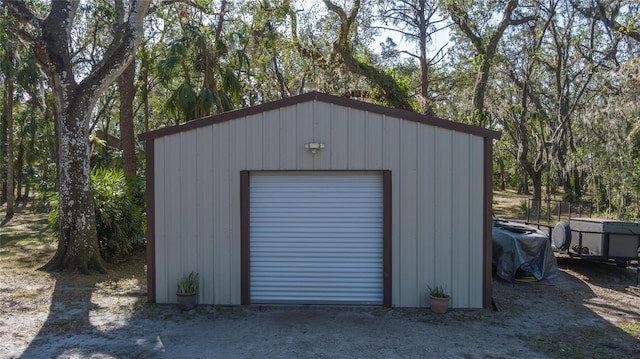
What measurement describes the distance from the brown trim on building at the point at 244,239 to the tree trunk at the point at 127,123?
24.0 feet

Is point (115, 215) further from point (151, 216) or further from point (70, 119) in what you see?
point (151, 216)

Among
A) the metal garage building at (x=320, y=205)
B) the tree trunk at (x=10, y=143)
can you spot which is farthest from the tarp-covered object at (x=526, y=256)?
the tree trunk at (x=10, y=143)

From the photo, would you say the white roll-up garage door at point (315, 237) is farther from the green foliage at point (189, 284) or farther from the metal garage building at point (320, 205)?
the green foliage at point (189, 284)

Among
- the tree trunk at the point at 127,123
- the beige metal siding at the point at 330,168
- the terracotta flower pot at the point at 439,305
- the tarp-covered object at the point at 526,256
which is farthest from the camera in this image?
the tree trunk at the point at 127,123

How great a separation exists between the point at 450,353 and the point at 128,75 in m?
11.8

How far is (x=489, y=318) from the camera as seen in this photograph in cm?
630

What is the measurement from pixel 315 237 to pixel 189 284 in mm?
1868

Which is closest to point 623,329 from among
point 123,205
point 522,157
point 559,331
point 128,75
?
point 559,331

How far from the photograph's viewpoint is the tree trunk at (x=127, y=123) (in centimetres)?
1314

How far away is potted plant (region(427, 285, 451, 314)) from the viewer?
6.38 metres

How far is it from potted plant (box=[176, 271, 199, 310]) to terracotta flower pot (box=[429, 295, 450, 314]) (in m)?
3.26

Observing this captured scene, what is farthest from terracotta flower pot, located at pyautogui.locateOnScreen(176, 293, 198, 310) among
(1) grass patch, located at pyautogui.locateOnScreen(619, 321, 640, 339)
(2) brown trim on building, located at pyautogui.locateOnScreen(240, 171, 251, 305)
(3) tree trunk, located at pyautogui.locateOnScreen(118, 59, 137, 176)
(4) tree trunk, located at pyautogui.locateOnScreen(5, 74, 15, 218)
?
(4) tree trunk, located at pyautogui.locateOnScreen(5, 74, 15, 218)

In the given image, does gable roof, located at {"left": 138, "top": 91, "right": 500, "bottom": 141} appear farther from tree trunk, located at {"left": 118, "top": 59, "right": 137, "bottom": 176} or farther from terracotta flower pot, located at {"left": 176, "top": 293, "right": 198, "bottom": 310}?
tree trunk, located at {"left": 118, "top": 59, "right": 137, "bottom": 176}

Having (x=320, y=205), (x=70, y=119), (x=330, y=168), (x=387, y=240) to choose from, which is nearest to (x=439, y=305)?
(x=387, y=240)
